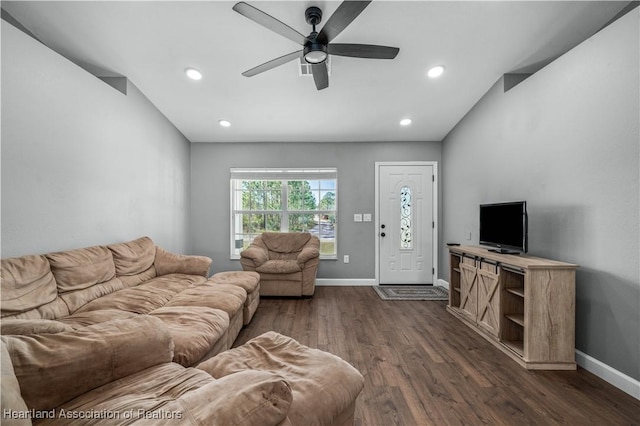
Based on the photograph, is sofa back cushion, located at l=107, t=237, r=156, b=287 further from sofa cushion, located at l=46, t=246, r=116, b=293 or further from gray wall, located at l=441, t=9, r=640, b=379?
gray wall, located at l=441, t=9, r=640, b=379

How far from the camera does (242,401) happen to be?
0.74 meters

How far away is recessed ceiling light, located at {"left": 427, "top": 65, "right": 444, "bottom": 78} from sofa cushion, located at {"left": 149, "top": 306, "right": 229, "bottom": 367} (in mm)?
3272

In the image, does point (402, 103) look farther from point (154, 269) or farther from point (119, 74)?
point (154, 269)

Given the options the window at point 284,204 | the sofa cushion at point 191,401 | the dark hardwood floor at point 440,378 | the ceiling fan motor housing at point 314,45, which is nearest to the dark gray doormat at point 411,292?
the dark hardwood floor at point 440,378

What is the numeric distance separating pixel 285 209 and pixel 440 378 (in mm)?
3473

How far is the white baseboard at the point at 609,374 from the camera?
180 centimetres

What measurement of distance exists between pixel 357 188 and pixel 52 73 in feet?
12.8

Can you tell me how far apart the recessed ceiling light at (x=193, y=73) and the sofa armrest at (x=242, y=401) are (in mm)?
3210

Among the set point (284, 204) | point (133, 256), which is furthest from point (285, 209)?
point (133, 256)

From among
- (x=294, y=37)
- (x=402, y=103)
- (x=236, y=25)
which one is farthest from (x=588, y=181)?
(x=236, y=25)

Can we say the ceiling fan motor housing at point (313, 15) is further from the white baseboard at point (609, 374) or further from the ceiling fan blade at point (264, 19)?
the white baseboard at point (609, 374)

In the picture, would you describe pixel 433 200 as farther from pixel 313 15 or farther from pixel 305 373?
pixel 305 373

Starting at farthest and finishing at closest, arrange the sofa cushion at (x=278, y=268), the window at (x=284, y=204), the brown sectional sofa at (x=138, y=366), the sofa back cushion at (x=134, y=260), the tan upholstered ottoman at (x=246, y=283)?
1. the window at (x=284, y=204)
2. the sofa cushion at (x=278, y=268)
3. the tan upholstered ottoman at (x=246, y=283)
4. the sofa back cushion at (x=134, y=260)
5. the brown sectional sofa at (x=138, y=366)

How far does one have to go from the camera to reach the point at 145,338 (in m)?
1.19
